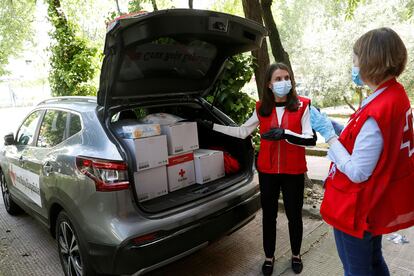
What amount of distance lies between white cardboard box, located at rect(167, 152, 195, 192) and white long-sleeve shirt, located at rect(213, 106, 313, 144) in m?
0.41

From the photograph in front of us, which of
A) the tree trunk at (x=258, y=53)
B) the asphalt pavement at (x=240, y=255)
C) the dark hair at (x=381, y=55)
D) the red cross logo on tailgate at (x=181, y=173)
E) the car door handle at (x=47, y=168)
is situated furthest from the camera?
the tree trunk at (x=258, y=53)

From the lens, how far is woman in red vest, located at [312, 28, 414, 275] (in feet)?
5.24

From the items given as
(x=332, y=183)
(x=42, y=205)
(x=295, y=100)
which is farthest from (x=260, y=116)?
(x=42, y=205)

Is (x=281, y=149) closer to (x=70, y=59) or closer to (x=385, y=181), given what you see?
(x=385, y=181)

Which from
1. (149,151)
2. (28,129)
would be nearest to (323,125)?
(149,151)

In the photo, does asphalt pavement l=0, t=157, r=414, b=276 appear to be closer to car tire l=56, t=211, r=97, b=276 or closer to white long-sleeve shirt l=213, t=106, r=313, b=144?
car tire l=56, t=211, r=97, b=276

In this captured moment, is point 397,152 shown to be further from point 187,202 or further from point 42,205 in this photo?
point 42,205

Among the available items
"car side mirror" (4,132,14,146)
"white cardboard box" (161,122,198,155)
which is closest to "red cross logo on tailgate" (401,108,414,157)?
"white cardboard box" (161,122,198,155)

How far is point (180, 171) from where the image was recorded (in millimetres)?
3201

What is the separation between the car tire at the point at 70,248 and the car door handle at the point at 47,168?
1.22 feet

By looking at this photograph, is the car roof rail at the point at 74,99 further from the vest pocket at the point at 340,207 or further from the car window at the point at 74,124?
the vest pocket at the point at 340,207

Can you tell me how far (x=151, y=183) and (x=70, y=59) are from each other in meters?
5.74

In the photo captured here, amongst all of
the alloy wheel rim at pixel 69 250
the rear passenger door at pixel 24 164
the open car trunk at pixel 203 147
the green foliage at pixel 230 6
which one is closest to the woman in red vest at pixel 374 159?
the open car trunk at pixel 203 147

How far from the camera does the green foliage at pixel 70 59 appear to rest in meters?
7.35
